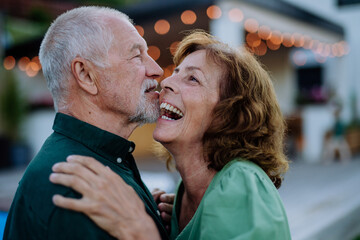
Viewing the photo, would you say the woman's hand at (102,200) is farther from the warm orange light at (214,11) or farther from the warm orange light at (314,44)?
the warm orange light at (314,44)

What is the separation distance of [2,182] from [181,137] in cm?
688

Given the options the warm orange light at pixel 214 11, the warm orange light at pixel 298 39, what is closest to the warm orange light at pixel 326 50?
the warm orange light at pixel 298 39

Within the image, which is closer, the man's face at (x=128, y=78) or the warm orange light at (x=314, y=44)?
the man's face at (x=128, y=78)

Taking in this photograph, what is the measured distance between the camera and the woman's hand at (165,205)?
2.14m

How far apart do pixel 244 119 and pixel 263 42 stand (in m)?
10.6

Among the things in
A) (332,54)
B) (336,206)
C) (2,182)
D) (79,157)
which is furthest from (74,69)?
(332,54)

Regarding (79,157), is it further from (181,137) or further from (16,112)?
(16,112)

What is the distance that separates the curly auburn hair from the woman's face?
4cm

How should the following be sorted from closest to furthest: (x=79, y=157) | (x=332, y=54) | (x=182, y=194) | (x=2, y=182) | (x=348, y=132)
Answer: (x=79, y=157), (x=182, y=194), (x=2, y=182), (x=348, y=132), (x=332, y=54)

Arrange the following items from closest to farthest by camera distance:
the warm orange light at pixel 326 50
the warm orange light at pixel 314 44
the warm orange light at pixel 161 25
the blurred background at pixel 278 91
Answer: the blurred background at pixel 278 91
the warm orange light at pixel 161 25
the warm orange light at pixel 314 44
the warm orange light at pixel 326 50

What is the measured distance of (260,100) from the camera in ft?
6.29

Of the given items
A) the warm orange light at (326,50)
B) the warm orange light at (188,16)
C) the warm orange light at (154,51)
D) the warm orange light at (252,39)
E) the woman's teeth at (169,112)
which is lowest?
the woman's teeth at (169,112)

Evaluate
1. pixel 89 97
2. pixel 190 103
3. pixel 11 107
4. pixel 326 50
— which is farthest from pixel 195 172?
pixel 326 50

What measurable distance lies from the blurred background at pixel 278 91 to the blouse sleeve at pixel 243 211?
140 centimetres
